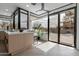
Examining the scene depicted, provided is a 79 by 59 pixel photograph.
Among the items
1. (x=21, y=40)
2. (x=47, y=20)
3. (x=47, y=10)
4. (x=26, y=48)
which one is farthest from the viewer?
(x=47, y=20)

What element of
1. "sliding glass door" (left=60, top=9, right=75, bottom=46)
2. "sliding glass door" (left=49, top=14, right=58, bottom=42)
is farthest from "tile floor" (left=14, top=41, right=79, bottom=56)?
"sliding glass door" (left=49, top=14, right=58, bottom=42)

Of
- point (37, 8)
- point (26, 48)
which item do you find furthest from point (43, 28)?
point (26, 48)

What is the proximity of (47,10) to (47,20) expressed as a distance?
72cm

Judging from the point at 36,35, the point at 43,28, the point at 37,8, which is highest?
the point at 37,8

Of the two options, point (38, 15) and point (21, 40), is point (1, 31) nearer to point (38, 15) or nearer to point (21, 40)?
point (21, 40)

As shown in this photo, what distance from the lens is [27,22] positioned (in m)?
6.07

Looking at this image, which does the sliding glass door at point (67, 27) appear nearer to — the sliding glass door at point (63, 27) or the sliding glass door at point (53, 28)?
the sliding glass door at point (63, 27)

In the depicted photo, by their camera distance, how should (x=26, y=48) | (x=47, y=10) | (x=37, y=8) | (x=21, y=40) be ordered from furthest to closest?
(x=47, y=10) < (x=37, y=8) < (x=26, y=48) < (x=21, y=40)

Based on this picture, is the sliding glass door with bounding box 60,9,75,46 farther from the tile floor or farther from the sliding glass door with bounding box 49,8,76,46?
the tile floor

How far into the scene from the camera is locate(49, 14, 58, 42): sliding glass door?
5797mm

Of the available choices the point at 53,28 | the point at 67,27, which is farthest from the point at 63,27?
the point at 53,28

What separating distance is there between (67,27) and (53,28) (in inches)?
47.2

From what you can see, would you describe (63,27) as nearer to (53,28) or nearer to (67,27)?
(67,27)

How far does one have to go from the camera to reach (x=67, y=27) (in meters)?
5.10
